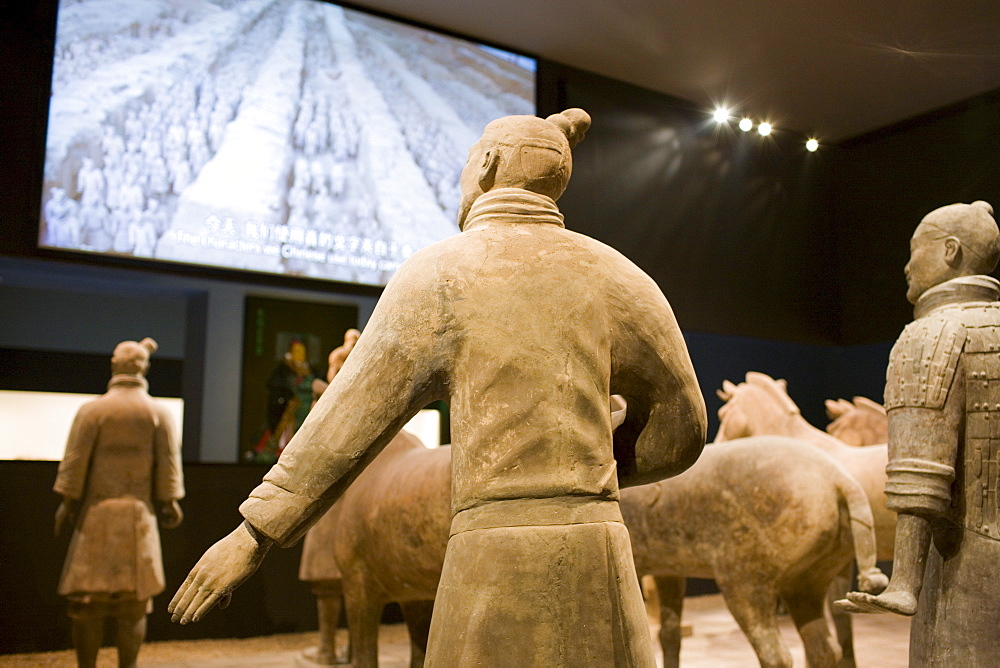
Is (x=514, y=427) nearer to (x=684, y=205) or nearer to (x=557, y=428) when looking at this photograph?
(x=557, y=428)

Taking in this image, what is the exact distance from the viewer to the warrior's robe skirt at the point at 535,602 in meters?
1.93

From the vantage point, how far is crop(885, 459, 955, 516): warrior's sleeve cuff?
8.85 feet

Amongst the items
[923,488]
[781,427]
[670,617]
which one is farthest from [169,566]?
[923,488]

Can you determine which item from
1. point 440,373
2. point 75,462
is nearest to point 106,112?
point 75,462

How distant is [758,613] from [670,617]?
3.25 feet

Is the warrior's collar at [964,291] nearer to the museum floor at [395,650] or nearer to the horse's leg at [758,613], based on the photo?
the horse's leg at [758,613]

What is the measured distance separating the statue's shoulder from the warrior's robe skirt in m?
1.33

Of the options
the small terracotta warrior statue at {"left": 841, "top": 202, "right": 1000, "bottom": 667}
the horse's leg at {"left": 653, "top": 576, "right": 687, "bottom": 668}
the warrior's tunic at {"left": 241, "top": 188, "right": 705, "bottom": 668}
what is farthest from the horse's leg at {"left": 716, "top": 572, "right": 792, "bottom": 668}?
the warrior's tunic at {"left": 241, "top": 188, "right": 705, "bottom": 668}

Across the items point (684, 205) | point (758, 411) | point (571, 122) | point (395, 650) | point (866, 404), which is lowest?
point (395, 650)

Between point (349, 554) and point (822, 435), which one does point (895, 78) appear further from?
point (349, 554)

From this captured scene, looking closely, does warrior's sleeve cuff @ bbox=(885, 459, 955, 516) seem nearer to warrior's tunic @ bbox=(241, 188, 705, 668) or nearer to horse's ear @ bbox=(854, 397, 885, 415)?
warrior's tunic @ bbox=(241, 188, 705, 668)

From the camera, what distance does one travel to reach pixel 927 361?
2.81m

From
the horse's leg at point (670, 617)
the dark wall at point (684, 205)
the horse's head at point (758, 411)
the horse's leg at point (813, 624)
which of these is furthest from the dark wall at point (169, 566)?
the horse's leg at point (813, 624)

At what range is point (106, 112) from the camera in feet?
20.7
